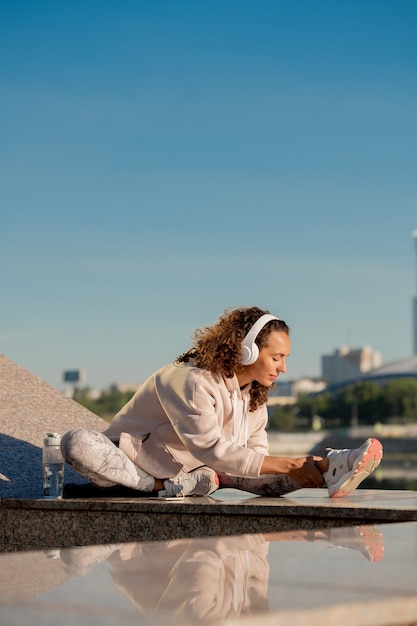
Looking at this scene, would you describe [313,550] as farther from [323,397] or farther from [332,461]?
[323,397]

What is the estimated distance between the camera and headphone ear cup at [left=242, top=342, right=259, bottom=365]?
496cm

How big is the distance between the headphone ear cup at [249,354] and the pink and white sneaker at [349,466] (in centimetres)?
58

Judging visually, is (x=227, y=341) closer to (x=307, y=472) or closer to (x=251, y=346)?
(x=251, y=346)

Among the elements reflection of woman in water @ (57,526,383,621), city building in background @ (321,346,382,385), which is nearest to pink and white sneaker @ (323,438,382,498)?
reflection of woman in water @ (57,526,383,621)

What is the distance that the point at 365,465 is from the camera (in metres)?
4.68

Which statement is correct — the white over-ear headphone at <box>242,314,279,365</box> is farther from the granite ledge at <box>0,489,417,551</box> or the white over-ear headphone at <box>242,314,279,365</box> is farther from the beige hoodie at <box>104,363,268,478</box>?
the granite ledge at <box>0,489,417,551</box>

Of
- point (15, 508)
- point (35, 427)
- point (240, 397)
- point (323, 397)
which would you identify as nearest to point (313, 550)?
point (240, 397)

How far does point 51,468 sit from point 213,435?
1249mm

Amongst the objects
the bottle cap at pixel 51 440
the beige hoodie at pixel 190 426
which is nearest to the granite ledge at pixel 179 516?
the beige hoodie at pixel 190 426

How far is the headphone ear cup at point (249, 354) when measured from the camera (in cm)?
496

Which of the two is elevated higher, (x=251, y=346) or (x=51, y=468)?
(x=251, y=346)

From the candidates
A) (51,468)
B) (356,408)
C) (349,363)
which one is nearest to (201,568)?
(51,468)

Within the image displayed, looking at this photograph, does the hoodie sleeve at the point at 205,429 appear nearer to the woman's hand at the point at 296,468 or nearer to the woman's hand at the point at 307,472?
the woman's hand at the point at 296,468

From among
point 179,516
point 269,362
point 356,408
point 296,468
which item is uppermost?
point 269,362
